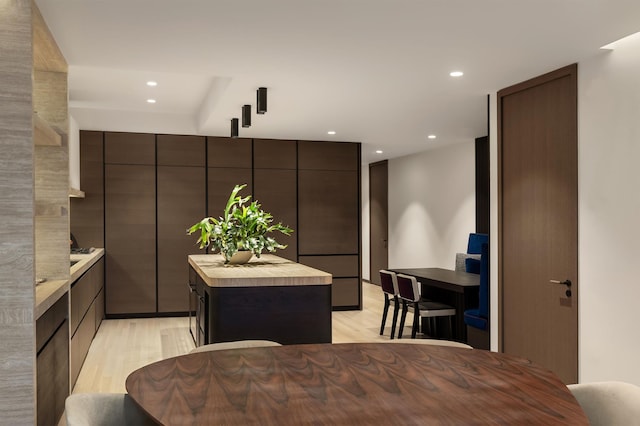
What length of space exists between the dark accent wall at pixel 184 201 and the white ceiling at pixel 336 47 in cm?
165

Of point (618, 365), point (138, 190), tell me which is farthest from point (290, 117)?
point (618, 365)

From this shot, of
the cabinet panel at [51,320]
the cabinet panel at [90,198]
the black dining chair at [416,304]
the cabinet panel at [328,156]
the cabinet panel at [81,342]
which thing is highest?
the cabinet panel at [328,156]

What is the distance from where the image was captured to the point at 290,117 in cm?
607

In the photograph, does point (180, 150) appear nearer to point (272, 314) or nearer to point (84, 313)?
point (84, 313)

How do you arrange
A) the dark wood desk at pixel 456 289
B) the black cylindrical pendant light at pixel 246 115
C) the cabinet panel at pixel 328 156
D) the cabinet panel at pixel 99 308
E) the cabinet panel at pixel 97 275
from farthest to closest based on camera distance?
the cabinet panel at pixel 328 156 → the cabinet panel at pixel 99 308 → the cabinet panel at pixel 97 275 → the dark wood desk at pixel 456 289 → the black cylindrical pendant light at pixel 246 115

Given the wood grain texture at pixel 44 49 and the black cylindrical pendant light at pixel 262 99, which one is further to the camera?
the black cylindrical pendant light at pixel 262 99

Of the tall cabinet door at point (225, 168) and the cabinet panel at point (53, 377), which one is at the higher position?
the tall cabinet door at point (225, 168)

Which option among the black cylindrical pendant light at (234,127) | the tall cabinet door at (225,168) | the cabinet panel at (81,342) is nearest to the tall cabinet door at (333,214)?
the tall cabinet door at (225,168)

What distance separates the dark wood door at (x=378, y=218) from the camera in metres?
10.5

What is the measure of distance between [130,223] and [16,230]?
4877 mm

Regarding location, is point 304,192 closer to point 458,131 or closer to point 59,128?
point 458,131

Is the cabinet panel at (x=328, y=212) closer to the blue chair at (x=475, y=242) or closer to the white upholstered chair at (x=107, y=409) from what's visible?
the blue chair at (x=475, y=242)

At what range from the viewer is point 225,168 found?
767cm

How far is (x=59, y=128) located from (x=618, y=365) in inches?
146
